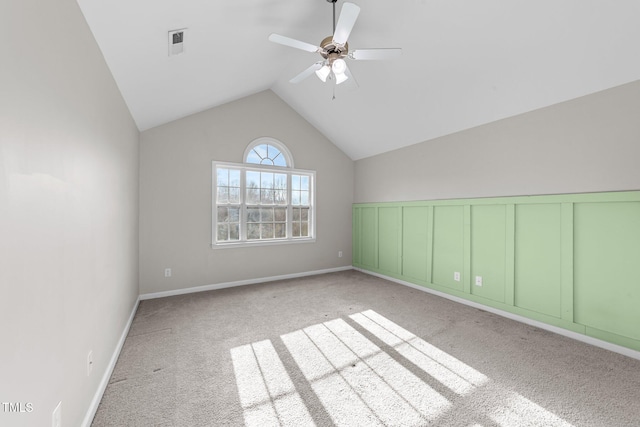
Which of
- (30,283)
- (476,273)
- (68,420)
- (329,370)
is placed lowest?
(329,370)

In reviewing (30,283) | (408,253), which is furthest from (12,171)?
Answer: (408,253)

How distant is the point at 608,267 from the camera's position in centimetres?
241

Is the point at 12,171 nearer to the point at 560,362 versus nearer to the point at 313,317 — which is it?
the point at 313,317

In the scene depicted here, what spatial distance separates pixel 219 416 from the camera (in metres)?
1.62

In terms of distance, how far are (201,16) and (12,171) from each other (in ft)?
5.85

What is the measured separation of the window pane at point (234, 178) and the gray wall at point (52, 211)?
7.71 feet

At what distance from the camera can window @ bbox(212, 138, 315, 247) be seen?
171 inches

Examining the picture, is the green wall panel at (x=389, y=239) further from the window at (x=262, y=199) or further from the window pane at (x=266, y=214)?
the window pane at (x=266, y=214)

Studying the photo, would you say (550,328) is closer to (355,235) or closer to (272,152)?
(355,235)

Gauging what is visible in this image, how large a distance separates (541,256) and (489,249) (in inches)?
21.1

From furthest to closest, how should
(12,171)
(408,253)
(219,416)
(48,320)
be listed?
1. (408,253)
2. (219,416)
3. (48,320)
4. (12,171)

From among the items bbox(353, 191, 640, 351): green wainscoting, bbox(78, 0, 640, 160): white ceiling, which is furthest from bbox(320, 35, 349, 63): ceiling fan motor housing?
bbox(353, 191, 640, 351): green wainscoting

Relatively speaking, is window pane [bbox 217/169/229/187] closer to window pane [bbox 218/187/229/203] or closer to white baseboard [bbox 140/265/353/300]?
window pane [bbox 218/187/229/203]

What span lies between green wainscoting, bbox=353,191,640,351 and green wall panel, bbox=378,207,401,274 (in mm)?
198
